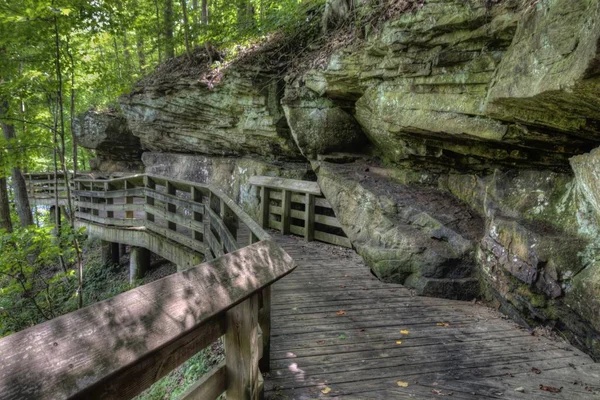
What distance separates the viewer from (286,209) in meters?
8.04

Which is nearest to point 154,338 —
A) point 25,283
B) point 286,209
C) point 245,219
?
point 245,219

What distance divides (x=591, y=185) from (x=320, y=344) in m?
3.06

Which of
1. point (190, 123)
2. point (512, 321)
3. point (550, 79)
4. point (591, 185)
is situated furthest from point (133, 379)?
point (190, 123)

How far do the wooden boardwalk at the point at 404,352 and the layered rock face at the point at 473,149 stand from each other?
1.30 feet

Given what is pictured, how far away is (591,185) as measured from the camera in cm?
357

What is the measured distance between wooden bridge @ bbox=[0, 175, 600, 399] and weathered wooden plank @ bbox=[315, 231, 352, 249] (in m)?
0.13

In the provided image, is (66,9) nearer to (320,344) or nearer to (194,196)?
(194,196)

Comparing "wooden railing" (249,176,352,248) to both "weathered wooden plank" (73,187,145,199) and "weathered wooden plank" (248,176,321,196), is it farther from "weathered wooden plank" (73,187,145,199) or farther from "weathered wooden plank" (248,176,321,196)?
"weathered wooden plank" (73,187,145,199)

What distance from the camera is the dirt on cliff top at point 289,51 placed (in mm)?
6414

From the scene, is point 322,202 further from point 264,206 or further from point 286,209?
point 264,206

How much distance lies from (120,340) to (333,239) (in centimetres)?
630

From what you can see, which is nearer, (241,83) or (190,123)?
(241,83)

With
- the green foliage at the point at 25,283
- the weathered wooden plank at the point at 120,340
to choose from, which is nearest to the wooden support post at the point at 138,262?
the green foliage at the point at 25,283

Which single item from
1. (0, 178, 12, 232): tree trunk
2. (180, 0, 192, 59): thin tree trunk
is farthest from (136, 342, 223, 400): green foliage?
(0, 178, 12, 232): tree trunk
